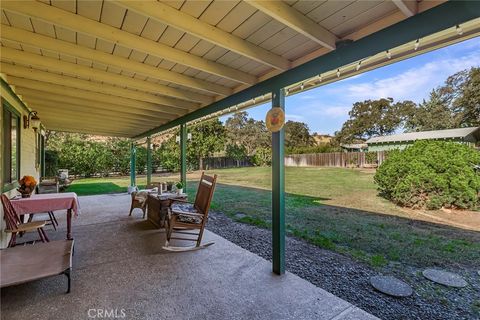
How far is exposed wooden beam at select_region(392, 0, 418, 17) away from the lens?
1527mm

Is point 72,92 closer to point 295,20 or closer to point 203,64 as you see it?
point 203,64

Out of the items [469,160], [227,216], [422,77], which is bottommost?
[227,216]

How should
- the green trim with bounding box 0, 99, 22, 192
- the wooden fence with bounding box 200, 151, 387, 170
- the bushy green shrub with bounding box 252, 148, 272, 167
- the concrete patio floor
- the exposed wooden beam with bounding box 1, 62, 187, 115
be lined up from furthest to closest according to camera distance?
1. the bushy green shrub with bounding box 252, 148, 272, 167
2. the wooden fence with bounding box 200, 151, 387, 170
3. the green trim with bounding box 0, 99, 22, 192
4. the exposed wooden beam with bounding box 1, 62, 187, 115
5. the concrete patio floor

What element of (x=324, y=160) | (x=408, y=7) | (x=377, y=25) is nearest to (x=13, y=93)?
(x=377, y=25)

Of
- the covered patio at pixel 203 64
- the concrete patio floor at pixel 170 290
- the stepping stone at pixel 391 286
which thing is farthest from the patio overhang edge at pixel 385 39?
A: the stepping stone at pixel 391 286

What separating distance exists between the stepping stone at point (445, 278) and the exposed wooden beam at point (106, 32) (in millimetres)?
3291

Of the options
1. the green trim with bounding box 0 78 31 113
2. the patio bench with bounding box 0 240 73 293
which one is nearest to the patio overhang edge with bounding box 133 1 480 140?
the patio bench with bounding box 0 240 73 293

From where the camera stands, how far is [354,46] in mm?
1990

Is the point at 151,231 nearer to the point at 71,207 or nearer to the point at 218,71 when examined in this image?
the point at 71,207

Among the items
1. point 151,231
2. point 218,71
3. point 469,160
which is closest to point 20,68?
point 218,71

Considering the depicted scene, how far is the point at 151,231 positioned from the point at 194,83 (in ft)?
8.77

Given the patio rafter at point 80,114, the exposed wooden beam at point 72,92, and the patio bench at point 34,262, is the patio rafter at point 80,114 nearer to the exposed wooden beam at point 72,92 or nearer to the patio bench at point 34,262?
the exposed wooden beam at point 72,92

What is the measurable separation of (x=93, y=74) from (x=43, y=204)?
1.92 metres

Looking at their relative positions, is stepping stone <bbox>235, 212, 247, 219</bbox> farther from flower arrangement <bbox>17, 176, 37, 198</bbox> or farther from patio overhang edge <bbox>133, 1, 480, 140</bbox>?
flower arrangement <bbox>17, 176, 37, 198</bbox>
